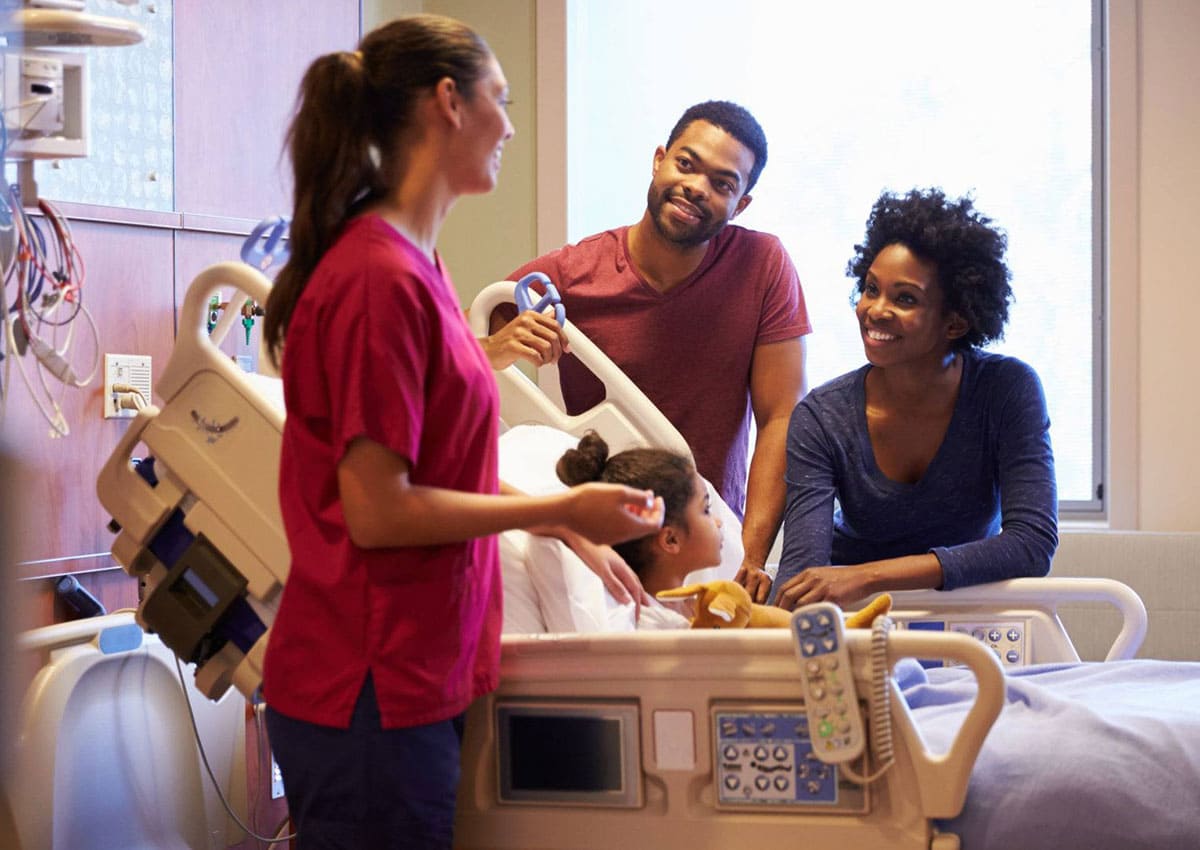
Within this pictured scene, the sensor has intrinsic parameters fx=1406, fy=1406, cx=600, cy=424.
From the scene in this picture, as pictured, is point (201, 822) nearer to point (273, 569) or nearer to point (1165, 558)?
point (273, 569)

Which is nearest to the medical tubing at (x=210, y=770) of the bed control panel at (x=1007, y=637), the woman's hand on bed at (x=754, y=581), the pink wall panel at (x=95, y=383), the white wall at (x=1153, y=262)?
the pink wall panel at (x=95, y=383)

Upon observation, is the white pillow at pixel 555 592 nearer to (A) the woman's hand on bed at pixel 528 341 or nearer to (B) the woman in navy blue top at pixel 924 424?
(A) the woman's hand on bed at pixel 528 341

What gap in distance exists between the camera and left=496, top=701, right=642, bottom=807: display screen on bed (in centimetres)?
183

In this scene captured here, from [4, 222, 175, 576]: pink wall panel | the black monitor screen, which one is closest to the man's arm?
the black monitor screen

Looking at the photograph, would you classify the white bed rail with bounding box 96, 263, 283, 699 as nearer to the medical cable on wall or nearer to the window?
the medical cable on wall

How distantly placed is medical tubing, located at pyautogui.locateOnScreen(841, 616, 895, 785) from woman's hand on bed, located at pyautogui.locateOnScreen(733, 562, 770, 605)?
2.44ft

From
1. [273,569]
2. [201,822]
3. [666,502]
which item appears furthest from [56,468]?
[666,502]

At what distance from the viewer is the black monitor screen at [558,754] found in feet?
6.06

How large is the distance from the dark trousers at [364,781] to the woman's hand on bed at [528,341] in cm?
90

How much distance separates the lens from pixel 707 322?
286 cm

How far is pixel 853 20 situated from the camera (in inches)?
168

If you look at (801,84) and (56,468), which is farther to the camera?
(801,84)

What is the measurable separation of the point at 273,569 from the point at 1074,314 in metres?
2.95

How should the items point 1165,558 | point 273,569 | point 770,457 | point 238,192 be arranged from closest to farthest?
point 273,569
point 770,457
point 238,192
point 1165,558
